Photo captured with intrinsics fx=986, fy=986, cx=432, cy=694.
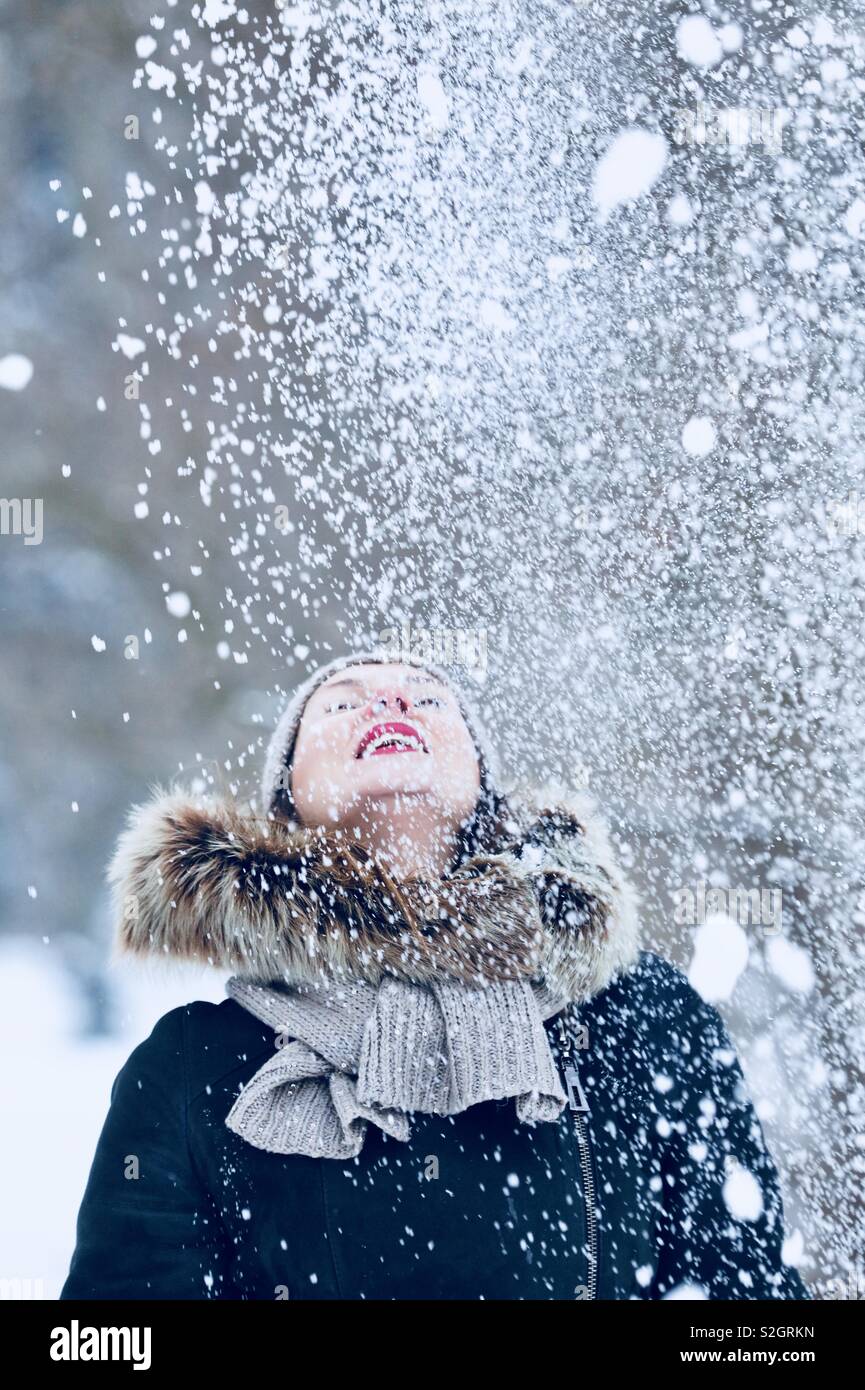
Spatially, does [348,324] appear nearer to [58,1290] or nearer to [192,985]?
[192,985]

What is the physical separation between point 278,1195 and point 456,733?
39 centimetres

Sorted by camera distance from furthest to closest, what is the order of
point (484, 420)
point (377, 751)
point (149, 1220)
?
point (484, 420), point (377, 751), point (149, 1220)

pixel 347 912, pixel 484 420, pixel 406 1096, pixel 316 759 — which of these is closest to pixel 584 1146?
pixel 406 1096

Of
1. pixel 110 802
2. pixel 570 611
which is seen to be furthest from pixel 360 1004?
pixel 570 611

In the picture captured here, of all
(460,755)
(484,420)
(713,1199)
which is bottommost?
(713,1199)

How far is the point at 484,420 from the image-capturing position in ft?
4.56

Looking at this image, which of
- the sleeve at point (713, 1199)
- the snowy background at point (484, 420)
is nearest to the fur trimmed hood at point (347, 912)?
the sleeve at point (713, 1199)

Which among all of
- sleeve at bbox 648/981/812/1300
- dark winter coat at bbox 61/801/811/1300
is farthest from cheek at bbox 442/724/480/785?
sleeve at bbox 648/981/812/1300

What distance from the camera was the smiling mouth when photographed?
2.77 ft

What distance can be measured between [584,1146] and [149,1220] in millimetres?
331

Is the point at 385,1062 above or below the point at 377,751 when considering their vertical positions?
below

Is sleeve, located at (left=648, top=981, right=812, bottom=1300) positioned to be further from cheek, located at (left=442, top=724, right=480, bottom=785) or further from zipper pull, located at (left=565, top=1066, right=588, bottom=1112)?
cheek, located at (left=442, top=724, right=480, bottom=785)

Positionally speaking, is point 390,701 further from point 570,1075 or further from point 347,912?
point 570,1075

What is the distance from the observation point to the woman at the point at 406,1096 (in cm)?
73
